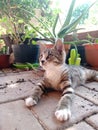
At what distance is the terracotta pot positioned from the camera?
5.89ft

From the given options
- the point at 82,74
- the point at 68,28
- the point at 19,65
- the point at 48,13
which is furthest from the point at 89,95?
the point at 48,13

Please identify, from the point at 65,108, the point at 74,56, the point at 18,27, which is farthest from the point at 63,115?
the point at 18,27

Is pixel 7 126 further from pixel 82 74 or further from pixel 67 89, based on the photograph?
pixel 82 74

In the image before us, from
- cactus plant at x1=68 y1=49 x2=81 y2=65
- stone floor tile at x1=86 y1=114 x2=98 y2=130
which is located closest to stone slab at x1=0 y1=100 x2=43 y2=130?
stone floor tile at x1=86 y1=114 x2=98 y2=130

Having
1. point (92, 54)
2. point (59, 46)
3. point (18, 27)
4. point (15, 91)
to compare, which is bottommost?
point (15, 91)

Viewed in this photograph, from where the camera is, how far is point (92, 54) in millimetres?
1856

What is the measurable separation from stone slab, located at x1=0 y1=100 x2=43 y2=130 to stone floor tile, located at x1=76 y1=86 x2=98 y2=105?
1.27 ft

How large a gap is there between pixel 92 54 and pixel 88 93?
86 centimetres

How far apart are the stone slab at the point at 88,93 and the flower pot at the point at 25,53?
0.96m

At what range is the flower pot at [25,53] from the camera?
1.98 meters

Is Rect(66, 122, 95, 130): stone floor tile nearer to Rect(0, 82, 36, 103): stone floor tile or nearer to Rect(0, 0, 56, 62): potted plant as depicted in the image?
Rect(0, 82, 36, 103): stone floor tile

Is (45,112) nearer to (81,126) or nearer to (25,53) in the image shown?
(81,126)

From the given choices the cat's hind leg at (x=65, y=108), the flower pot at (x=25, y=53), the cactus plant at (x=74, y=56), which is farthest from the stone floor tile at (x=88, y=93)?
the flower pot at (x=25, y=53)

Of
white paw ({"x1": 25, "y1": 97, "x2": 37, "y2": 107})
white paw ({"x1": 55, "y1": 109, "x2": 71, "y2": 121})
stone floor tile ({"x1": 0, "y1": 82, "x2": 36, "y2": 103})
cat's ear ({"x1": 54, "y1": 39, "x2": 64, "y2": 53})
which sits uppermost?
cat's ear ({"x1": 54, "y1": 39, "x2": 64, "y2": 53})
